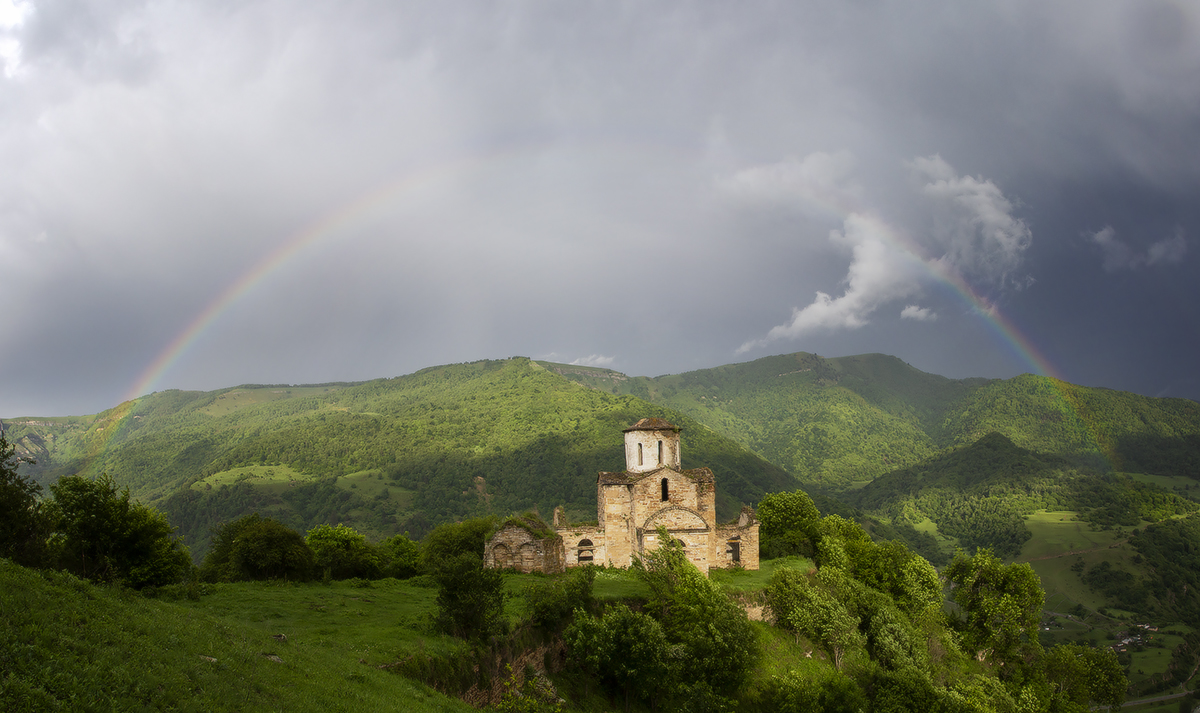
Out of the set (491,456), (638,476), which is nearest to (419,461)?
(491,456)

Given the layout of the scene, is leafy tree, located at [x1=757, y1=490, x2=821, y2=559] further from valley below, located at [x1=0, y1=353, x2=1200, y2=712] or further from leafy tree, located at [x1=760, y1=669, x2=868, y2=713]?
leafy tree, located at [x1=760, y1=669, x2=868, y2=713]

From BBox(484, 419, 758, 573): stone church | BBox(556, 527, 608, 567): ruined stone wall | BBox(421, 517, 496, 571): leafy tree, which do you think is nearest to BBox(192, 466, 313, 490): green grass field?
BBox(421, 517, 496, 571): leafy tree

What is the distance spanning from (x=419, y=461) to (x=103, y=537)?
12274 centimetres

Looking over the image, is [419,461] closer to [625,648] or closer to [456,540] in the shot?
[456,540]

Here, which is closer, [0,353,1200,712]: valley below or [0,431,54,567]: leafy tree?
[0,353,1200,712]: valley below

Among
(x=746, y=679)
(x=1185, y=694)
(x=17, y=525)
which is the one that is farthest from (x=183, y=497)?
(x=1185, y=694)

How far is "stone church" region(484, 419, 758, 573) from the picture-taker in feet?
102

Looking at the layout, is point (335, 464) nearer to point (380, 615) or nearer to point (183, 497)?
point (183, 497)

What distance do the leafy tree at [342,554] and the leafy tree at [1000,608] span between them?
35.2 m

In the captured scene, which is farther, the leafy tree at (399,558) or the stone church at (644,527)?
the leafy tree at (399,558)

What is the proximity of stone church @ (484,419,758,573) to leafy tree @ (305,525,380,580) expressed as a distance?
8.68 metres

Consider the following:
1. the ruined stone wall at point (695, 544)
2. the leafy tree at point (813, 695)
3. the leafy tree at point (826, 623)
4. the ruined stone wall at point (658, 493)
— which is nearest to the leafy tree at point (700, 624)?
the leafy tree at point (813, 695)

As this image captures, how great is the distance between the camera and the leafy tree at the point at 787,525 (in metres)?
41.5

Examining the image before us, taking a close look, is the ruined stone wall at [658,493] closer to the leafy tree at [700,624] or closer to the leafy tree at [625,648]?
the leafy tree at [700,624]
